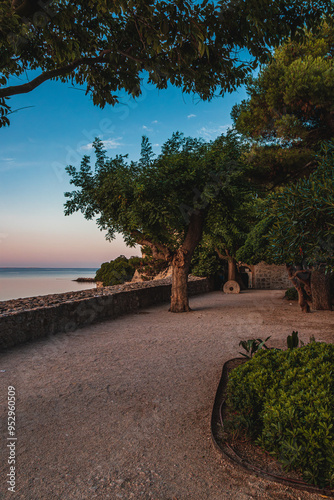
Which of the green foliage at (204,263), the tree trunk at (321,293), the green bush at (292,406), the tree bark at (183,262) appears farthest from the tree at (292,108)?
the green foliage at (204,263)

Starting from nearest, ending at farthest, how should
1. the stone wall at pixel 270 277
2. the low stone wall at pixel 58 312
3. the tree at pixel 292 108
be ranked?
the low stone wall at pixel 58 312 → the tree at pixel 292 108 → the stone wall at pixel 270 277

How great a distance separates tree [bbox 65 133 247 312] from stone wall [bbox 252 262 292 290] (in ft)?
45.7

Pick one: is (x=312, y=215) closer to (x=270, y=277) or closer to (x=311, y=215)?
(x=311, y=215)

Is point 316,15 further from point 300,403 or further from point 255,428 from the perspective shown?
point 255,428

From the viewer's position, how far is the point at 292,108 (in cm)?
981

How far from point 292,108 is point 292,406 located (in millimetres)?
9871

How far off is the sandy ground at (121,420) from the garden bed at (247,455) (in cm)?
5

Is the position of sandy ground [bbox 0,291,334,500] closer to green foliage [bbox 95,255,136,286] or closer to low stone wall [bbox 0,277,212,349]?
low stone wall [bbox 0,277,212,349]

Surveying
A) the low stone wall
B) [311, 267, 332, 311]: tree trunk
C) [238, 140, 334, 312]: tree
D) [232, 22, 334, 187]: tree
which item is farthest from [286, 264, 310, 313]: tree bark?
[238, 140, 334, 312]: tree

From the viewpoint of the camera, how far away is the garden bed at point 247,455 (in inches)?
87.4

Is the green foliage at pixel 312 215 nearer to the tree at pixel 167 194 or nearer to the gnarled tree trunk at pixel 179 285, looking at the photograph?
the tree at pixel 167 194

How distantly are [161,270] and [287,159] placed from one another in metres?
13.4

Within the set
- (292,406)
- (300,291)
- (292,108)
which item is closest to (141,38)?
(292,406)


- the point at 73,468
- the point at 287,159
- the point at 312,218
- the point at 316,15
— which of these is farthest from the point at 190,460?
the point at 287,159
